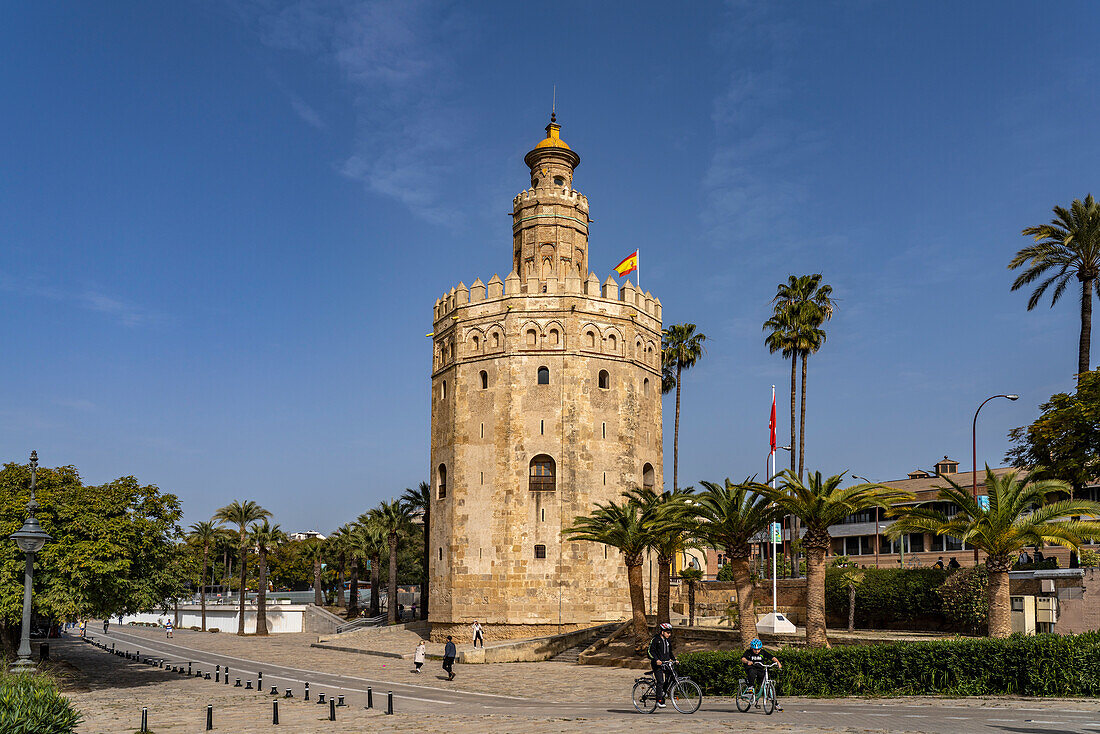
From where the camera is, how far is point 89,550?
98.5ft

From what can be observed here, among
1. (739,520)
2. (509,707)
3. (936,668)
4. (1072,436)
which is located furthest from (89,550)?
(1072,436)

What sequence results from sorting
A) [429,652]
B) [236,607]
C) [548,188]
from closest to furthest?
1. [429,652]
2. [548,188]
3. [236,607]

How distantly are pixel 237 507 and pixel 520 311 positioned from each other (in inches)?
1352

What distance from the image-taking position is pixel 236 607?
75.9 m

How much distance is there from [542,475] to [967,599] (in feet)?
69.9

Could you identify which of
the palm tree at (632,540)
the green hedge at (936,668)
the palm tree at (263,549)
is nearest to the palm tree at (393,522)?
the palm tree at (263,549)

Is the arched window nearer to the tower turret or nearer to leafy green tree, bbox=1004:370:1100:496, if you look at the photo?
the tower turret

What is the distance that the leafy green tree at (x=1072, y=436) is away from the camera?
1374 inches

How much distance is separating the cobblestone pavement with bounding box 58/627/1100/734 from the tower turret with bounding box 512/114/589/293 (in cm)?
2235

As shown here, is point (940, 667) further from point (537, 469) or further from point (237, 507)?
point (237, 507)

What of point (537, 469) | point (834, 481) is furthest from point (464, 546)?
point (834, 481)

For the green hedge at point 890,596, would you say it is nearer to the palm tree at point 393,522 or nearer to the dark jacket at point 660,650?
the dark jacket at point 660,650

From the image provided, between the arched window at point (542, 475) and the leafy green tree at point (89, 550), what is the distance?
59.5 feet

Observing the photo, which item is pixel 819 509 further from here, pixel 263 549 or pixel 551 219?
pixel 263 549
